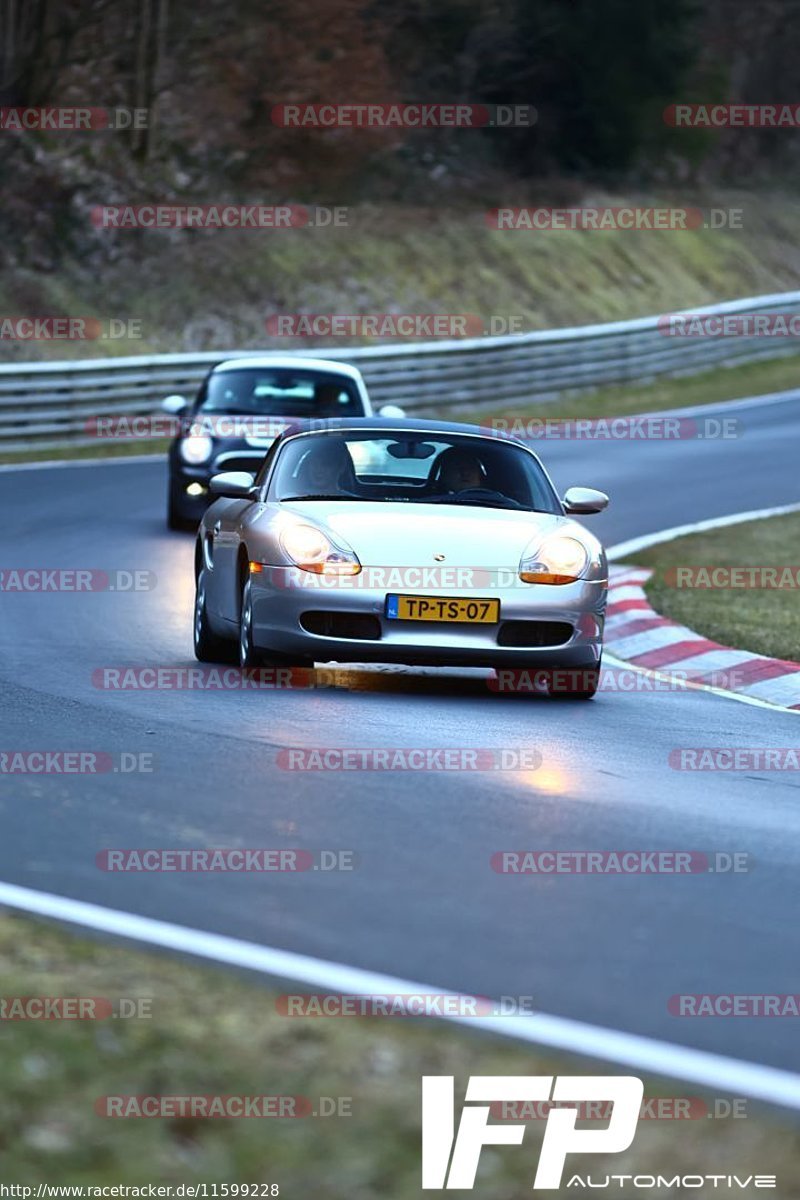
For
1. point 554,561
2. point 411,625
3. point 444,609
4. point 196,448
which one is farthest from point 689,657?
point 196,448

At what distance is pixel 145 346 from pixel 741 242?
63.3 feet

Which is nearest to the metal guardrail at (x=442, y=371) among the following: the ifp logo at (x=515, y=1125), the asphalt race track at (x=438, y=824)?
the asphalt race track at (x=438, y=824)

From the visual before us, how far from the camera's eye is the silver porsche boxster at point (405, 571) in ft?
36.5

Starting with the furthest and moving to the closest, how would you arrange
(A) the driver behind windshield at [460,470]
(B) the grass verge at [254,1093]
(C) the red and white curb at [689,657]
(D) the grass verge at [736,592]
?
1. (D) the grass verge at [736,592]
2. (C) the red and white curb at [689,657]
3. (A) the driver behind windshield at [460,470]
4. (B) the grass verge at [254,1093]

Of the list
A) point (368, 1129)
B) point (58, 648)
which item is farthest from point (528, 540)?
point (368, 1129)

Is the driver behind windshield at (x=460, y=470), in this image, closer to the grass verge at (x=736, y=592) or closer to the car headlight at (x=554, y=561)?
the car headlight at (x=554, y=561)

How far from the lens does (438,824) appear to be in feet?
25.3

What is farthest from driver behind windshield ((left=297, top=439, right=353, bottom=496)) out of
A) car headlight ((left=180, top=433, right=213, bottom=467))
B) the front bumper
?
car headlight ((left=180, top=433, right=213, bottom=467))

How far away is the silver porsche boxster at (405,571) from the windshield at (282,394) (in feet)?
26.6

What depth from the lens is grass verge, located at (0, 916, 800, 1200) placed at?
429cm

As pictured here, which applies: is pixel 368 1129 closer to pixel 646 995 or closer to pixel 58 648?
pixel 646 995

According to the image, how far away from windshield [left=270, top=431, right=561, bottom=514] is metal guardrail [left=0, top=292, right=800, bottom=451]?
15739 mm

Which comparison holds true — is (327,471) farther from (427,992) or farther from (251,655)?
(427,992)

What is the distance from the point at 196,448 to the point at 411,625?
9.07m
